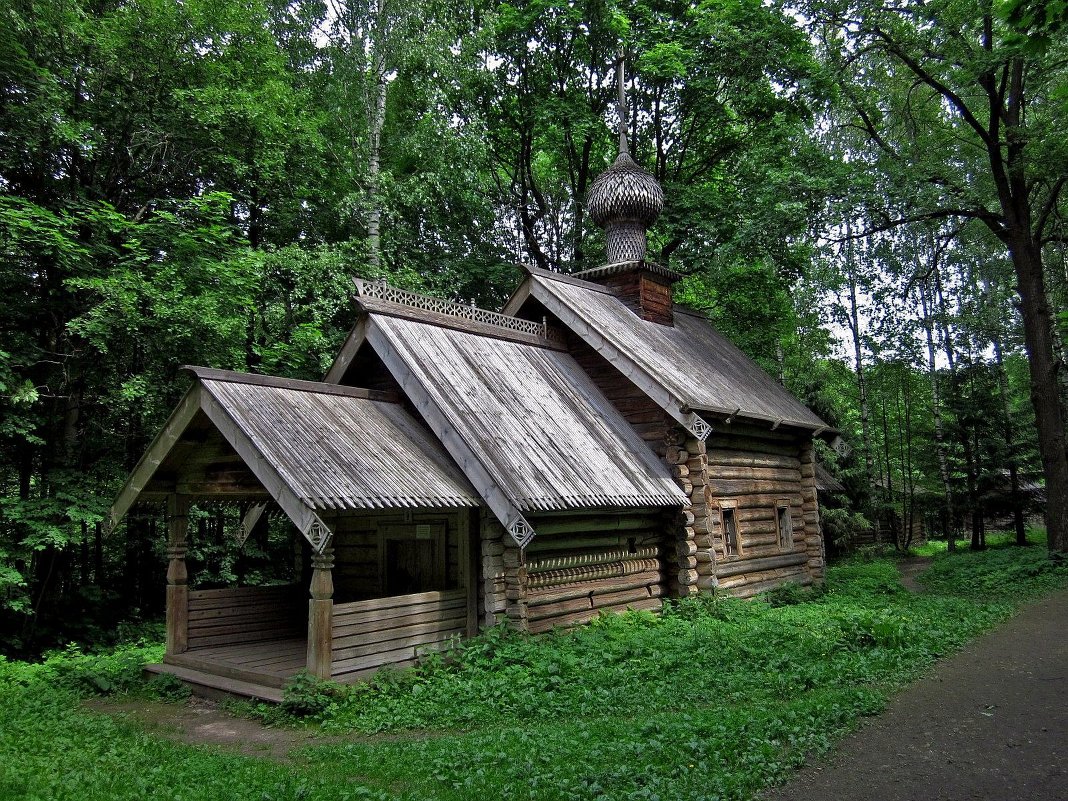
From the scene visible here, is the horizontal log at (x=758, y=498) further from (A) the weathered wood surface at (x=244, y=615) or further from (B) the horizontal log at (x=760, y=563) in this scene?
(A) the weathered wood surface at (x=244, y=615)

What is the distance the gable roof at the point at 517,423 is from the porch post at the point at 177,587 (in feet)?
13.1

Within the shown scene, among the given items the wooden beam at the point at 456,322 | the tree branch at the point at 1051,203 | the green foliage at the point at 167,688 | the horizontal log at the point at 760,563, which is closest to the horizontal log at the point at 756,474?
the horizontal log at the point at 760,563

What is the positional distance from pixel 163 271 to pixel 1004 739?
15.5 metres

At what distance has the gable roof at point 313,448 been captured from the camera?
9281 millimetres

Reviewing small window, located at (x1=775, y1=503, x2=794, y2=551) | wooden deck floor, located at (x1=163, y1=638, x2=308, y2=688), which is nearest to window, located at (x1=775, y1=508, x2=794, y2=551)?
small window, located at (x1=775, y1=503, x2=794, y2=551)

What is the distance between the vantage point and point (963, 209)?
2105cm

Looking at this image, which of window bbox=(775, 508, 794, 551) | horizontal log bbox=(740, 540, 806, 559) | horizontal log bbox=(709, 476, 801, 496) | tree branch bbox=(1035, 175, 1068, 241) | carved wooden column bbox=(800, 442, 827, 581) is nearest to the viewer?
horizontal log bbox=(709, 476, 801, 496)

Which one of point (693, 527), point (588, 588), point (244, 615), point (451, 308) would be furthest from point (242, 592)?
point (693, 527)

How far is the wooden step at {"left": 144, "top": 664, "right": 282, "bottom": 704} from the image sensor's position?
31.4 feet

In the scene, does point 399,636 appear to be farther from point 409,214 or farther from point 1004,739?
point 409,214

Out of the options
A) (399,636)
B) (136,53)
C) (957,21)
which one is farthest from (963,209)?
(136,53)

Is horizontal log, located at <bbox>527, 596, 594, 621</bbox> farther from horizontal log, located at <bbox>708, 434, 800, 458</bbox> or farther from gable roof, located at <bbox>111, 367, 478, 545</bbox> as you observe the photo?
horizontal log, located at <bbox>708, 434, 800, 458</bbox>

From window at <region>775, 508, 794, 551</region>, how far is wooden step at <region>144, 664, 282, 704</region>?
508 inches

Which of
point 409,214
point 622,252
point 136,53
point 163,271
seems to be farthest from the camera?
point 409,214
